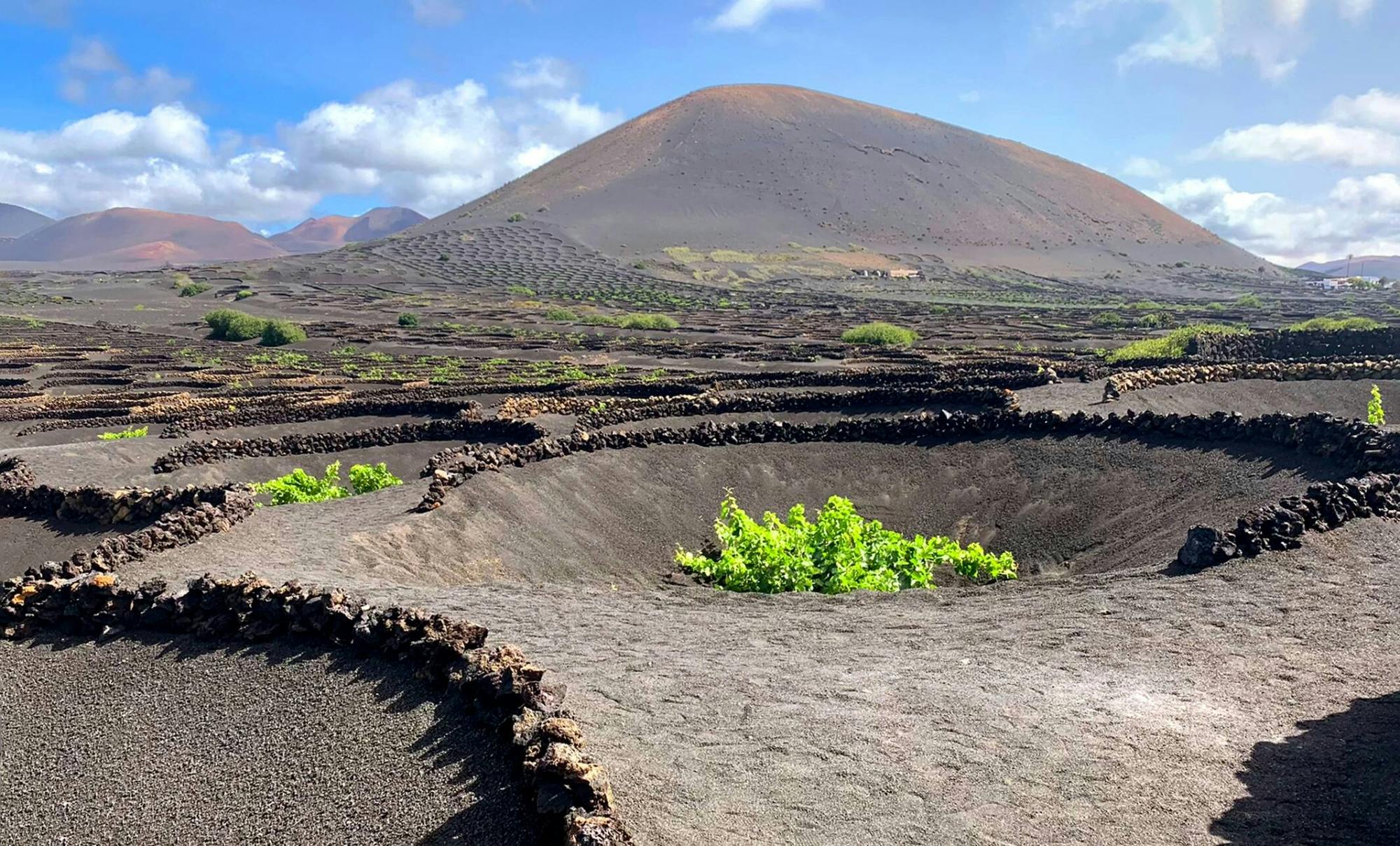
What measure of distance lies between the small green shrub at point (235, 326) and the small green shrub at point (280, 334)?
328 cm

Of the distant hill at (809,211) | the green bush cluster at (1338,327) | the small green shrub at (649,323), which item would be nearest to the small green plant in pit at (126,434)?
the small green shrub at (649,323)

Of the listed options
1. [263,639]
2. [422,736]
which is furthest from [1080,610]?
[263,639]

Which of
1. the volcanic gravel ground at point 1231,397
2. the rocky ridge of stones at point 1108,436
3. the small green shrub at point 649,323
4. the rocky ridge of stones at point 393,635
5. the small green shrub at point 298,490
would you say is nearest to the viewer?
the rocky ridge of stones at point 393,635

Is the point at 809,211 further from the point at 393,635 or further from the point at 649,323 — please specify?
the point at 393,635

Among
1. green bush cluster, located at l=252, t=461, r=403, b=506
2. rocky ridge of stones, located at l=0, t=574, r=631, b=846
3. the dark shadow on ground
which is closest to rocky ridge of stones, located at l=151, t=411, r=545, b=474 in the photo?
green bush cluster, located at l=252, t=461, r=403, b=506

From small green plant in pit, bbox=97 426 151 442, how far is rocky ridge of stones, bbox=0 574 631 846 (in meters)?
16.8

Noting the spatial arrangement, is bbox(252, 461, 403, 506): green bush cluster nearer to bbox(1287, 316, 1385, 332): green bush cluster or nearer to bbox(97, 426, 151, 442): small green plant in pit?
bbox(97, 426, 151, 442): small green plant in pit

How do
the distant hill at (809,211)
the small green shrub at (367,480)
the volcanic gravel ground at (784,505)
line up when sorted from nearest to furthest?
the volcanic gravel ground at (784,505) → the small green shrub at (367,480) → the distant hill at (809,211)

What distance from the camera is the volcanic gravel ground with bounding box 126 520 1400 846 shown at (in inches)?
225

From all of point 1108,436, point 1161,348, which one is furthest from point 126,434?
point 1161,348

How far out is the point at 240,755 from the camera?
6.77 metres

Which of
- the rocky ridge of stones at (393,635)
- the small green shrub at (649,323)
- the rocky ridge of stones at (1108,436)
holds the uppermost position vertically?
the small green shrub at (649,323)

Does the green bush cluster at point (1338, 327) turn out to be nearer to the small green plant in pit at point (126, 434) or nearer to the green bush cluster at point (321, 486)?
the green bush cluster at point (321, 486)

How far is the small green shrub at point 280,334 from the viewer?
55938mm
